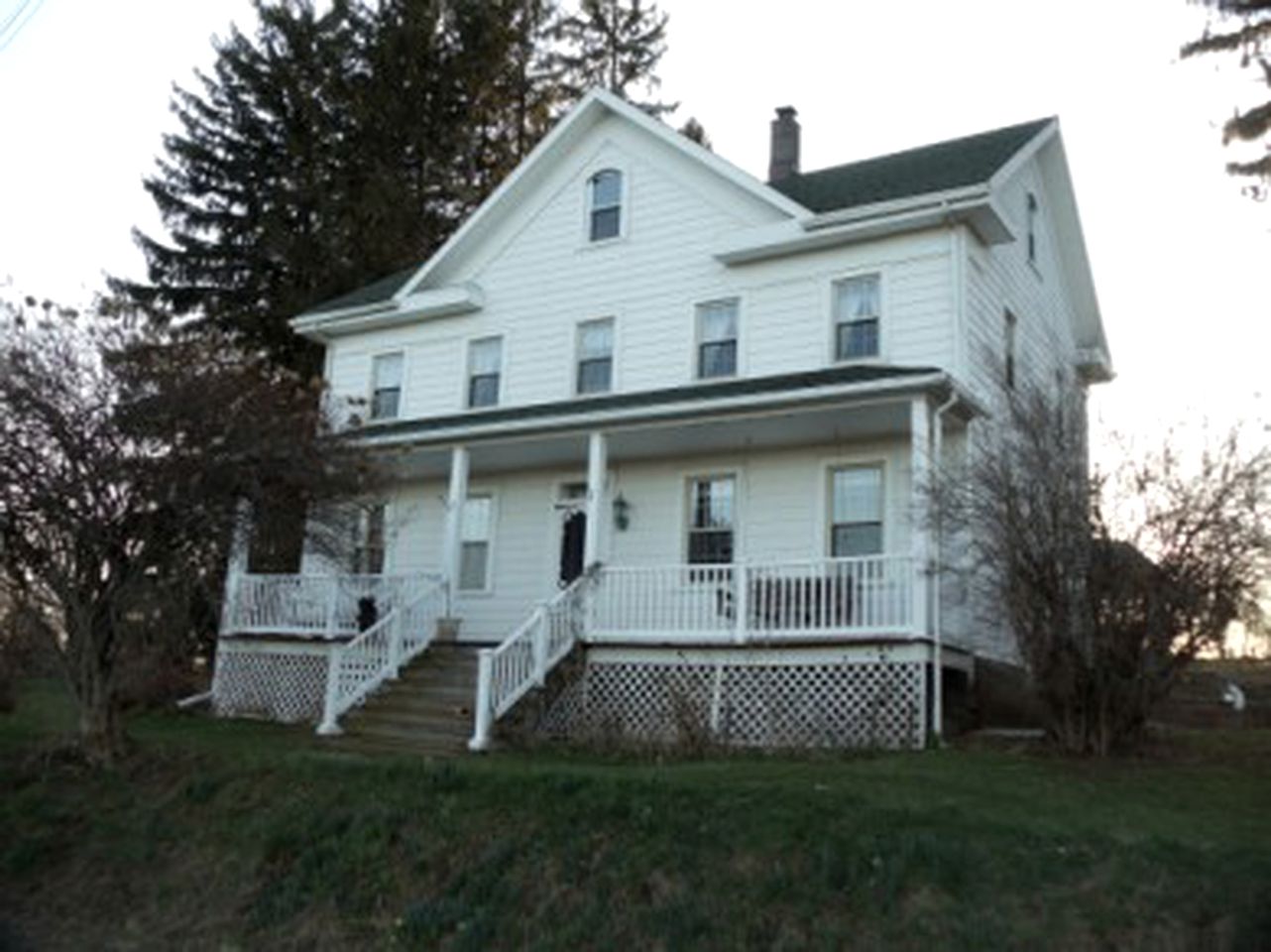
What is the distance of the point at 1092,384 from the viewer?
78.5 ft

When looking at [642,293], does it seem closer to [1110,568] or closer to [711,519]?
[711,519]

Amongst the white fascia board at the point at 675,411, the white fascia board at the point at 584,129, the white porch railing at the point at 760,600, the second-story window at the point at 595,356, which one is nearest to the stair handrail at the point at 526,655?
the white porch railing at the point at 760,600

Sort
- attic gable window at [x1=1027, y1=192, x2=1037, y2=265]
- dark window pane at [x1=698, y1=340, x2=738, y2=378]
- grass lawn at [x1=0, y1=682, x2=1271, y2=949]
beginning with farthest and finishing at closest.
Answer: attic gable window at [x1=1027, y1=192, x2=1037, y2=265]
dark window pane at [x1=698, y1=340, x2=738, y2=378]
grass lawn at [x1=0, y1=682, x2=1271, y2=949]

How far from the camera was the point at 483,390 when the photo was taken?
69.8 feet

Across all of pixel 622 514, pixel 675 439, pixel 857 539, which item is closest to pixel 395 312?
pixel 622 514

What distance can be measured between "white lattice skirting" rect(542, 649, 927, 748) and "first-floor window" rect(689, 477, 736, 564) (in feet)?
8.43

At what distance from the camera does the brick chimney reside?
2248cm

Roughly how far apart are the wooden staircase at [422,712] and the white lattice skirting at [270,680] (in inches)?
68.0

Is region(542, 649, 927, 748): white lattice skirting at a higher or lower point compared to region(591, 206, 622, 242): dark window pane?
lower

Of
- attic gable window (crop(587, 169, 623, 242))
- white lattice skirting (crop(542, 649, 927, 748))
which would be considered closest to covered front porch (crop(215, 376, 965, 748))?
white lattice skirting (crop(542, 649, 927, 748))

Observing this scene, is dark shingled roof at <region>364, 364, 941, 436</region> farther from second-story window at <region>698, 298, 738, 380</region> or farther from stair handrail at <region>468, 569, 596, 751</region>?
stair handrail at <region>468, 569, 596, 751</region>

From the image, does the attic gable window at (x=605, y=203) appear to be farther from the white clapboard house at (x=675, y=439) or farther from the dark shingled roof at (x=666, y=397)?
the dark shingled roof at (x=666, y=397)

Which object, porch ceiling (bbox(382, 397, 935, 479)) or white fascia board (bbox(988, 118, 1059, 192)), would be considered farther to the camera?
white fascia board (bbox(988, 118, 1059, 192))

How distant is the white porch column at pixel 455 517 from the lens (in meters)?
18.5
